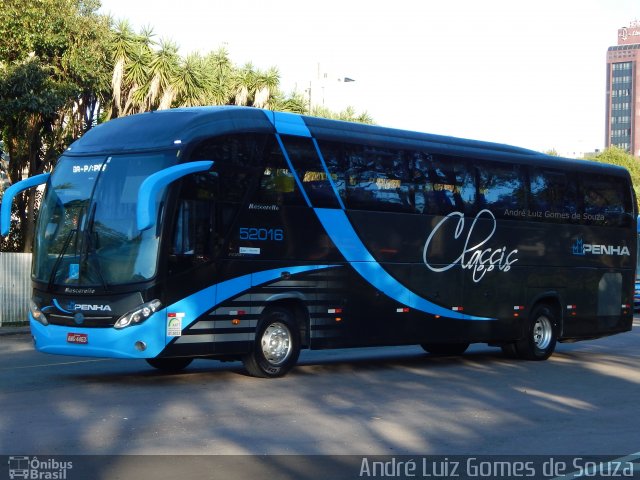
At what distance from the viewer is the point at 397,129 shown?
645 inches

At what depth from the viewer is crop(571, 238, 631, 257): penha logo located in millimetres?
19469

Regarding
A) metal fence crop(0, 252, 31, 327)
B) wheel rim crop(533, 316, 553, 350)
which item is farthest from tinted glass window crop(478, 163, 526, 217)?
metal fence crop(0, 252, 31, 327)

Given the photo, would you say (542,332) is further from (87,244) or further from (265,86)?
(265,86)

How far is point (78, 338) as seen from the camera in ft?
42.0

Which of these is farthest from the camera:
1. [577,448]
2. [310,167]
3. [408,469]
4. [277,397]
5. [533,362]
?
[533,362]

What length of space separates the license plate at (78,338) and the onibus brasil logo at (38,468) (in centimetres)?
445

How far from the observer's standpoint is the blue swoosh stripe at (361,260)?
49.2 feet

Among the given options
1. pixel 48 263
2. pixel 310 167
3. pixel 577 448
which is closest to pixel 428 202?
pixel 310 167

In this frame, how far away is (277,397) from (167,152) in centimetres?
361

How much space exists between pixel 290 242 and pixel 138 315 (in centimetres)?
285

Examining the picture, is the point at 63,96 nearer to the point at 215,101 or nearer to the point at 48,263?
the point at 215,101

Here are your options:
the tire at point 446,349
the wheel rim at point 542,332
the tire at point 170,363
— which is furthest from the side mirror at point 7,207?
the wheel rim at point 542,332

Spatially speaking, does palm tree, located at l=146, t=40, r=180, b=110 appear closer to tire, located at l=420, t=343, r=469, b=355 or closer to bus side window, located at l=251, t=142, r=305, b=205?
tire, located at l=420, t=343, r=469, b=355

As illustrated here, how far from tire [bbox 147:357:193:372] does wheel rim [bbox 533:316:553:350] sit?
730cm
